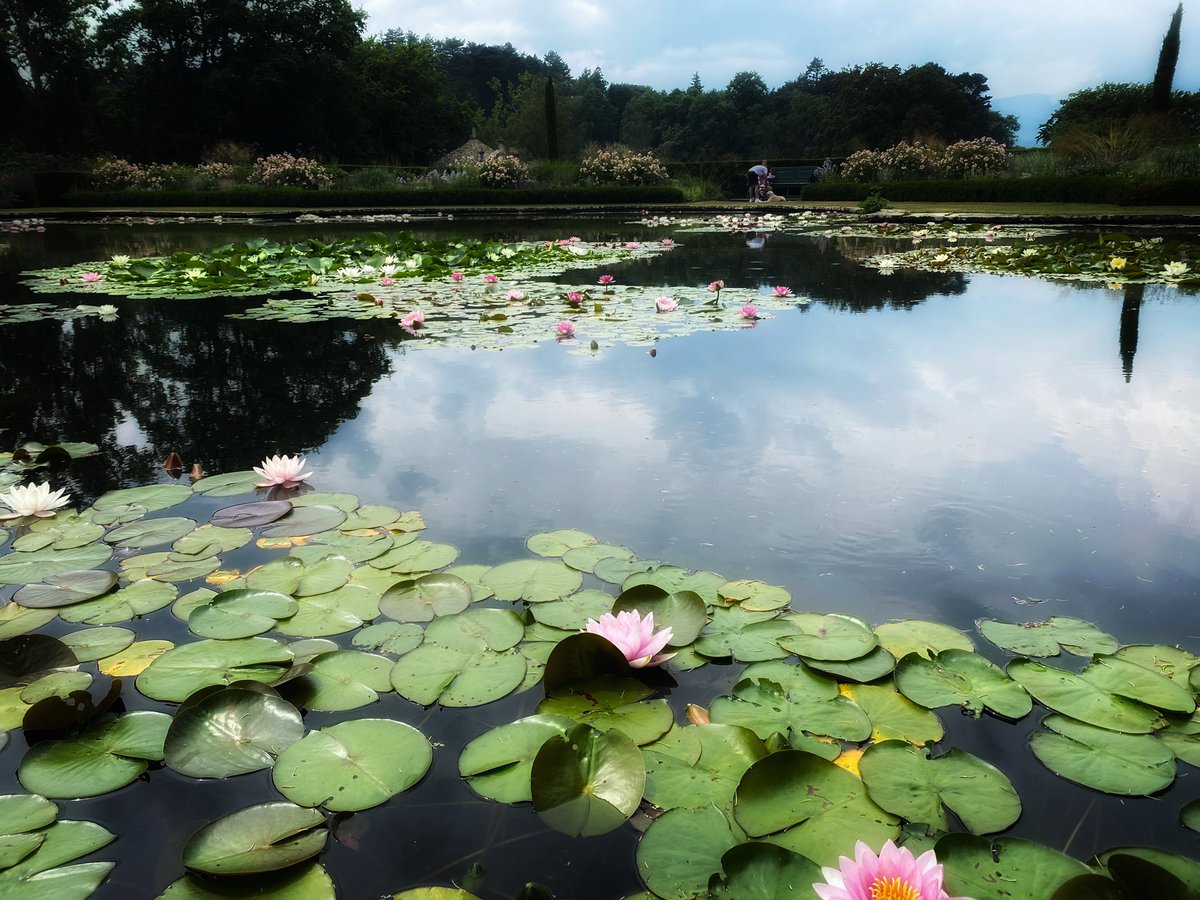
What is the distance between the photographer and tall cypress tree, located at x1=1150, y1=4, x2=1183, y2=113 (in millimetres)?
19141

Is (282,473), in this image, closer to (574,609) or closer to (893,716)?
(574,609)

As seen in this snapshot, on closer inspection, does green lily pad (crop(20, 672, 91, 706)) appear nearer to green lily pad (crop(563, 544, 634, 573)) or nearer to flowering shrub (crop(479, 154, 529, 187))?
green lily pad (crop(563, 544, 634, 573))

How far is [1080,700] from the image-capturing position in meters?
1.07

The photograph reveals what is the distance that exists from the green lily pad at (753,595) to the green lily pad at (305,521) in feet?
3.05

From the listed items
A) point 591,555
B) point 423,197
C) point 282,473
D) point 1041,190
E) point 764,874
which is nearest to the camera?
point 764,874

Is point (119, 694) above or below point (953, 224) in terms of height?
below

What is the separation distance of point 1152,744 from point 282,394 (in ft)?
9.00

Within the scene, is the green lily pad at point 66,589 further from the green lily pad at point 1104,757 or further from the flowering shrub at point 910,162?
the flowering shrub at point 910,162

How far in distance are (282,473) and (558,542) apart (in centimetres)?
78

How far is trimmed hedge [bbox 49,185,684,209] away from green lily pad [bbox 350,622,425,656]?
53.3 feet

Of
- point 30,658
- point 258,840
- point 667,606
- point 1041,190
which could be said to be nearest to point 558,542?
point 667,606

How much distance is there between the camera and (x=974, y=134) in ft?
141

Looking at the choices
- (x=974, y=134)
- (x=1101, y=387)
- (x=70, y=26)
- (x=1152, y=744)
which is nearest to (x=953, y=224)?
(x=1101, y=387)

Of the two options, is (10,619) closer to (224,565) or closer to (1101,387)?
(224,565)
